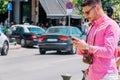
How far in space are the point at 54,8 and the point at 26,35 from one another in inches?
621

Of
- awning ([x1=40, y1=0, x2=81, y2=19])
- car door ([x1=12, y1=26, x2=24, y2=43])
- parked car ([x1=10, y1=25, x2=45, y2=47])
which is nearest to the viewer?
parked car ([x1=10, y1=25, x2=45, y2=47])

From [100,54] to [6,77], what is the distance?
9.77 meters

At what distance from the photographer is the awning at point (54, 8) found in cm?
4606

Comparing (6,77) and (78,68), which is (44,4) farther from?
(6,77)

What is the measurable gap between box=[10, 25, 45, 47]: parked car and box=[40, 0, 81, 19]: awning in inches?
513

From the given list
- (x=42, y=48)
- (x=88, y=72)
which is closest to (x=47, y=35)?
(x=42, y=48)

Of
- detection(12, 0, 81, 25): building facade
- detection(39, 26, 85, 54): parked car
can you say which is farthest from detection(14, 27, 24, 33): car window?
detection(12, 0, 81, 25): building facade

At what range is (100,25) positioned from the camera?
5.09 m

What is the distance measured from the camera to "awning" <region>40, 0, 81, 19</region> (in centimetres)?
4606

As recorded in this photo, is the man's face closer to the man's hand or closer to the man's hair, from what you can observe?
the man's hair

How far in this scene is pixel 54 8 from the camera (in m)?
46.9

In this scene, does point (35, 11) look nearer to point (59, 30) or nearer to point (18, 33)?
point (18, 33)

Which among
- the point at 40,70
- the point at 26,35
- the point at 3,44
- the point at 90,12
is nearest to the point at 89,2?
the point at 90,12

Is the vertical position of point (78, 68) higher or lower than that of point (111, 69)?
lower
